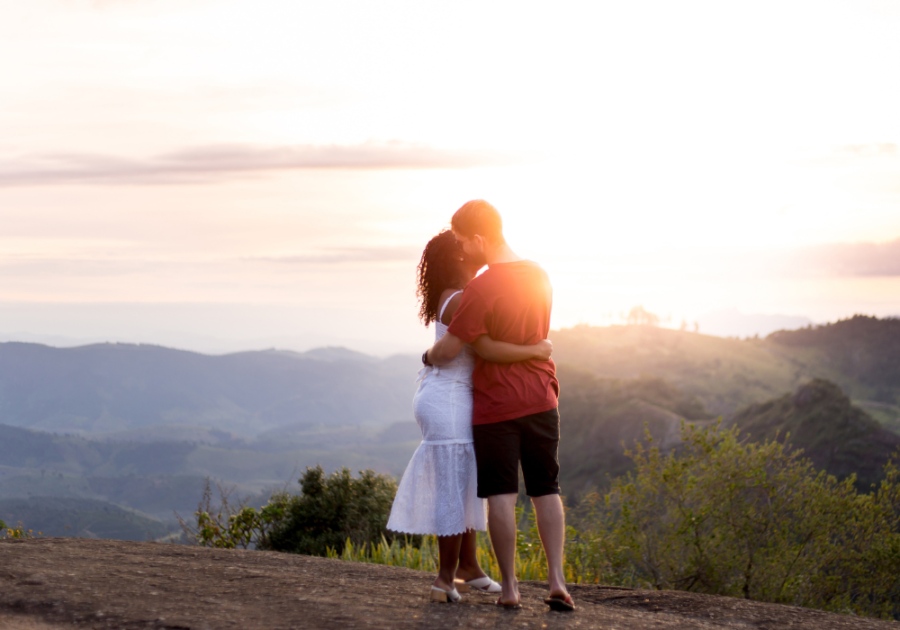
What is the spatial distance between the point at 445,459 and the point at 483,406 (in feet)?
1.31

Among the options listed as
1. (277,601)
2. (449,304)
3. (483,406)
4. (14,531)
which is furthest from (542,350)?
(14,531)

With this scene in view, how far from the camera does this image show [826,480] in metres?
7.84

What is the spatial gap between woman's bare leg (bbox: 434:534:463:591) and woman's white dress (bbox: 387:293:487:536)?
62 millimetres

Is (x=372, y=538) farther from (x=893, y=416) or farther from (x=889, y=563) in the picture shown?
(x=893, y=416)

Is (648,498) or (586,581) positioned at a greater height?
(648,498)

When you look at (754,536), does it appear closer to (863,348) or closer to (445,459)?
(445,459)

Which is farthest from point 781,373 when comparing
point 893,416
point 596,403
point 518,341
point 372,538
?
point 518,341

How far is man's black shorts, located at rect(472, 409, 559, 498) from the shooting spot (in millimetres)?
4035

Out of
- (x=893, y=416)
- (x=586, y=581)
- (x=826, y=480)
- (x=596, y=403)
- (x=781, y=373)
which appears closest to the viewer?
(x=586, y=581)

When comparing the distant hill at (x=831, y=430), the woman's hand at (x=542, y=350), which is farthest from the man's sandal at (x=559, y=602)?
the distant hill at (x=831, y=430)

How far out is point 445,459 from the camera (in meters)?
4.20

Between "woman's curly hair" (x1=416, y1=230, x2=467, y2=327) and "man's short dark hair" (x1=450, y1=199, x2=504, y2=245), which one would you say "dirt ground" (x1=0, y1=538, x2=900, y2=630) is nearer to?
"woman's curly hair" (x1=416, y1=230, x2=467, y2=327)

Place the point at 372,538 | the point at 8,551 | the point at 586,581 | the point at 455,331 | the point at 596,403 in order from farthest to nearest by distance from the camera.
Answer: the point at 596,403 → the point at 372,538 → the point at 586,581 → the point at 8,551 → the point at 455,331

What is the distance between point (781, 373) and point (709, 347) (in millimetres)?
9913
